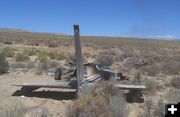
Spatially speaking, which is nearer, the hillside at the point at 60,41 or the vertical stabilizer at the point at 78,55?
the vertical stabilizer at the point at 78,55

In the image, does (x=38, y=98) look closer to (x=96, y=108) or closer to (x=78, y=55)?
(x=78, y=55)

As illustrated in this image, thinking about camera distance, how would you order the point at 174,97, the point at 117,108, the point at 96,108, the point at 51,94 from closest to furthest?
the point at 96,108 → the point at 117,108 → the point at 174,97 → the point at 51,94

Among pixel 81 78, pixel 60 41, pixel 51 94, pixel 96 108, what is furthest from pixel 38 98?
pixel 60 41

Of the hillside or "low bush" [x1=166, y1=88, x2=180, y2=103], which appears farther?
the hillside

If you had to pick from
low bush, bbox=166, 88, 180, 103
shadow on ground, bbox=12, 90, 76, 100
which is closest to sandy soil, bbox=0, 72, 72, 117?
shadow on ground, bbox=12, 90, 76, 100

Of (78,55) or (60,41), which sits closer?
(78,55)

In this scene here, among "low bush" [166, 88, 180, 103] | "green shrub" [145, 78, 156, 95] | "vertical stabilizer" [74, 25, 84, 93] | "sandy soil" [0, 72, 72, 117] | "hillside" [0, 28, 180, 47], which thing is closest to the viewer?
"low bush" [166, 88, 180, 103]

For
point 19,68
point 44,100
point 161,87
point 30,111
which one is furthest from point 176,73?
point 30,111

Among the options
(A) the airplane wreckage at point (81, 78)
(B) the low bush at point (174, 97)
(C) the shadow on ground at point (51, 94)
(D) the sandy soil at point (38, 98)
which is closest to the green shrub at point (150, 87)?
(A) the airplane wreckage at point (81, 78)

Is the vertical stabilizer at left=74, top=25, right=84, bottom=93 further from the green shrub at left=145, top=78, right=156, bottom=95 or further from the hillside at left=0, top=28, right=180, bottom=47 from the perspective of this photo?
the hillside at left=0, top=28, right=180, bottom=47

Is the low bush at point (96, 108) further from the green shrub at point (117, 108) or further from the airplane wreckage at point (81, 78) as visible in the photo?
the airplane wreckage at point (81, 78)

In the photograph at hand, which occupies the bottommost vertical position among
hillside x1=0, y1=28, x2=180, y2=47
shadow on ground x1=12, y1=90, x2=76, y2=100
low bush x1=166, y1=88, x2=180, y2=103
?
hillside x1=0, y1=28, x2=180, y2=47

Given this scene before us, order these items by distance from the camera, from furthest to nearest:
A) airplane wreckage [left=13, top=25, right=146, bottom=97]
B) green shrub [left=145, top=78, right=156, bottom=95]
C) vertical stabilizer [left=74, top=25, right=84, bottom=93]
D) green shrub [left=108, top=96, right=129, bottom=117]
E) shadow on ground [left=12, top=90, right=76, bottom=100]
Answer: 1. green shrub [left=145, top=78, right=156, bottom=95]
2. shadow on ground [left=12, top=90, right=76, bottom=100]
3. airplane wreckage [left=13, top=25, right=146, bottom=97]
4. vertical stabilizer [left=74, top=25, right=84, bottom=93]
5. green shrub [left=108, top=96, right=129, bottom=117]

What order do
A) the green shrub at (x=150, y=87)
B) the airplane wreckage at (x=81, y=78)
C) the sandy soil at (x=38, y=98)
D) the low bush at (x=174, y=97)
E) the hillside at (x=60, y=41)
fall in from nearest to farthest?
the low bush at (x=174, y=97) → the sandy soil at (x=38, y=98) → the airplane wreckage at (x=81, y=78) → the green shrub at (x=150, y=87) → the hillside at (x=60, y=41)
